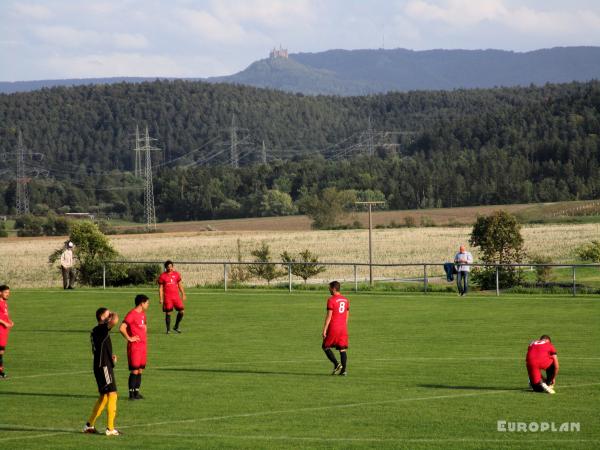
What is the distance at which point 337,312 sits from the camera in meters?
20.2

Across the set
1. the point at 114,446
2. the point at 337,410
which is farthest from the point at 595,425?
the point at 114,446

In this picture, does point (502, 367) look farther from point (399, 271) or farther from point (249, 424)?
point (399, 271)

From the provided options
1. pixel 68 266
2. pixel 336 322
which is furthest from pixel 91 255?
pixel 336 322

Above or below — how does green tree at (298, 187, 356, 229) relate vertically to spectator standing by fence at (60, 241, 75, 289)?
above

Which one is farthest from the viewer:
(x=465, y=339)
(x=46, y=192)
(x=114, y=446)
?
(x=46, y=192)

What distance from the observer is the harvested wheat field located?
58.9 meters

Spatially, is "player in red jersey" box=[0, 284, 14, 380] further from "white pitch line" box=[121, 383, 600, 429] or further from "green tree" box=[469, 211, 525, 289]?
"green tree" box=[469, 211, 525, 289]

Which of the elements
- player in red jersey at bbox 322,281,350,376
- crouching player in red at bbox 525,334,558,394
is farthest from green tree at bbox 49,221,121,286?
crouching player in red at bbox 525,334,558,394

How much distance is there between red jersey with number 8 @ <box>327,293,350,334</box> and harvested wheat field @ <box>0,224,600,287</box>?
31598mm

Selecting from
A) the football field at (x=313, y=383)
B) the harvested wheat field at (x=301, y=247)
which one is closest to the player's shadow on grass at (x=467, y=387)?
the football field at (x=313, y=383)

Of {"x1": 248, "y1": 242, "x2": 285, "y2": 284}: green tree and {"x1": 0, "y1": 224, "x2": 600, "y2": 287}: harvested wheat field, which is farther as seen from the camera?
{"x1": 0, "y1": 224, "x2": 600, "y2": 287}: harvested wheat field

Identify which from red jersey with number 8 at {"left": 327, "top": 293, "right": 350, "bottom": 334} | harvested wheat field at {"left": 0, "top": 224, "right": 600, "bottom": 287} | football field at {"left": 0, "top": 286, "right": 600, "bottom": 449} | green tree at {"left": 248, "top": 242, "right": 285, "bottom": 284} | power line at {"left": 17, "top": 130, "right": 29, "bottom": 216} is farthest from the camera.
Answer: power line at {"left": 17, "top": 130, "right": 29, "bottom": 216}

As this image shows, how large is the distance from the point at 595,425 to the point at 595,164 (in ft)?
465

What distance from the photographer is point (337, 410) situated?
16.7 metres
